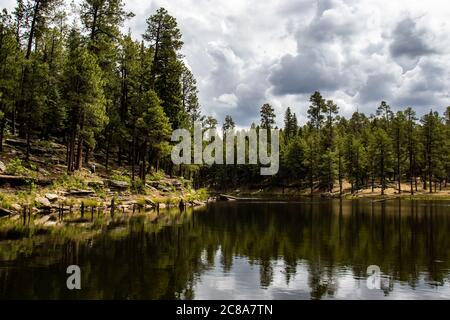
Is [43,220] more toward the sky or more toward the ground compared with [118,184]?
more toward the ground

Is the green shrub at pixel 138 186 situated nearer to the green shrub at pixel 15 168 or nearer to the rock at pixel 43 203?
the rock at pixel 43 203

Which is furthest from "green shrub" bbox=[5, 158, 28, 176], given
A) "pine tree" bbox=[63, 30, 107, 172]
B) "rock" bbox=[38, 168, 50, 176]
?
"pine tree" bbox=[63, 30, 107, 172]

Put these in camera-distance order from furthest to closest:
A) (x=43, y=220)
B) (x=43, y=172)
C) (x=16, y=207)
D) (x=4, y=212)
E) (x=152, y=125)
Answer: (x=152, y=125)
(x=43, y=172)
(x=16, y=207)
(x=4, y=212)
(x=43, y=220)

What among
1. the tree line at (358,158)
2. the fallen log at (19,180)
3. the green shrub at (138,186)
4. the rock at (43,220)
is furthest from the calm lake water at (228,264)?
the tree line at (358,158)

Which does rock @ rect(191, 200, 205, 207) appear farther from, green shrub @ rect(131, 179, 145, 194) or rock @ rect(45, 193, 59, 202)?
rock @ rect(45, 193, 59, 202)

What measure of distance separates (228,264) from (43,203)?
83.2 feet

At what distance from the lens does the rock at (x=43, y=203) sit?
3792 cm

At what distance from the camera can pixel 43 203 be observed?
126 ft

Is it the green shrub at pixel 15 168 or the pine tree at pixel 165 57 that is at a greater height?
the pine tree at pixel 165 57

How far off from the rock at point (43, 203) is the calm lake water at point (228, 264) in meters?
11.6

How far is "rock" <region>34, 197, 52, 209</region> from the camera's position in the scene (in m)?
37.9

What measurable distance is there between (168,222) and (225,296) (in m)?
22.2

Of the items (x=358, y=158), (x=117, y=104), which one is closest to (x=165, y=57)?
(x=117, y=104)

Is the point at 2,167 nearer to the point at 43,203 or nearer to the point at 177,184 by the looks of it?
the point at 43,203
